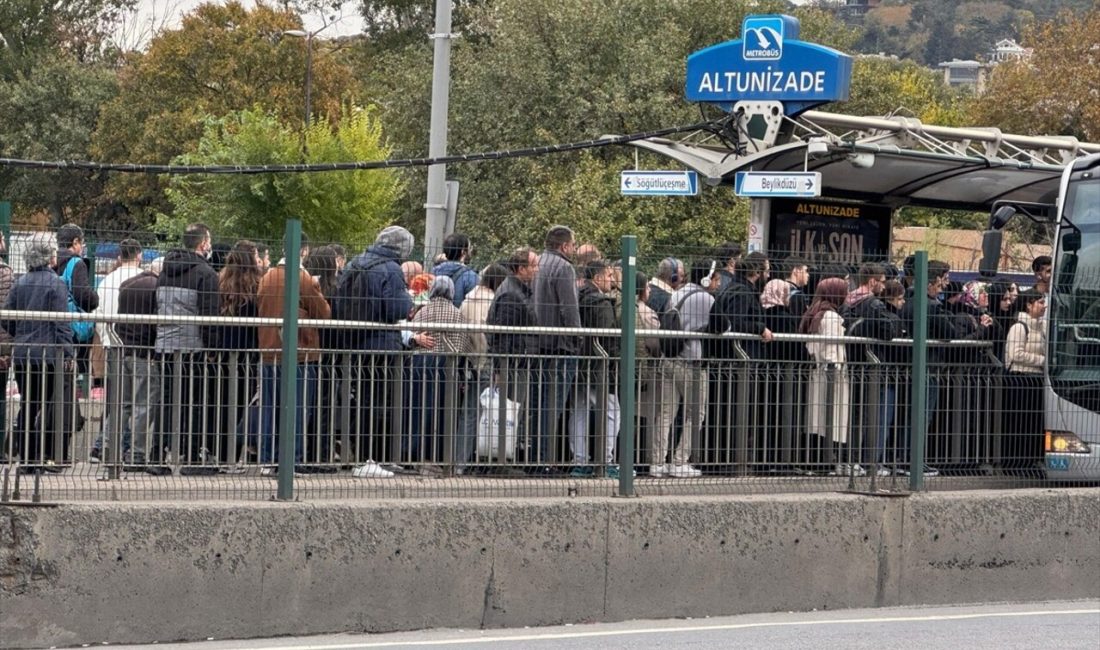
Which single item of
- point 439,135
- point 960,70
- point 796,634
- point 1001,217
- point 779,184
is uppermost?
point 960,70

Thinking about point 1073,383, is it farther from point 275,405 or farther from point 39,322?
point 39,322

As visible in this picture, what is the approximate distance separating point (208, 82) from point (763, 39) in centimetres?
4704

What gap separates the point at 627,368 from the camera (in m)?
10.0

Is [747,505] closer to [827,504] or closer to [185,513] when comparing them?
[827,504]

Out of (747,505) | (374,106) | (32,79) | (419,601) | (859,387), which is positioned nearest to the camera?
(419,601)

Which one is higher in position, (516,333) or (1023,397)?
(516,333)

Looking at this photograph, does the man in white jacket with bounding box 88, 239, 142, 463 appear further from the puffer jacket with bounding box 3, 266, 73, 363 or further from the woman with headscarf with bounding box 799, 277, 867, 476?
the woman with headscarf with bounding box 799, 277, 867, 476

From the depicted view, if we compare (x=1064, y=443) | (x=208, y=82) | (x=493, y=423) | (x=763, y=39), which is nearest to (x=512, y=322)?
(x=493, y=423)

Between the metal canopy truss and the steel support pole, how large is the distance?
3265 mm

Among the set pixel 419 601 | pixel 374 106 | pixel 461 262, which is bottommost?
pixel 419 601

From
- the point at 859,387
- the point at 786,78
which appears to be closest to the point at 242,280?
the point at 859,387

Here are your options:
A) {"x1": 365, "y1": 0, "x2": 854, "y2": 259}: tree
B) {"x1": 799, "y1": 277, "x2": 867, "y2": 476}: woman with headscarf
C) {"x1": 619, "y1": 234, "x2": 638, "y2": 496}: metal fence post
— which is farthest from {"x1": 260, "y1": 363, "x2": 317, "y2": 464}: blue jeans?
{"x1": 365, "y1": 0, "x2": 854, "y2": 259}: tree

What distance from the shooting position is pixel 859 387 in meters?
11.0

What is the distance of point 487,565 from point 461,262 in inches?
97.6
